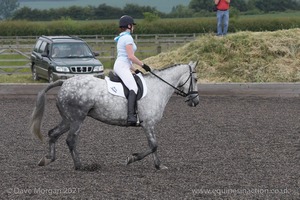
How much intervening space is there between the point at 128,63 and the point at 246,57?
10.8 meters

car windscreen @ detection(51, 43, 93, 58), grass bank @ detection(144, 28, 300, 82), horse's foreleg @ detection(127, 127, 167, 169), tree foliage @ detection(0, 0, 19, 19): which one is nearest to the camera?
horse's foreleg @ detection(127, 127, 167, 169)

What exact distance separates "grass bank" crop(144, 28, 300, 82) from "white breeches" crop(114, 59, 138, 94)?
9.83 m

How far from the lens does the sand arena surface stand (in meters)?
8.12

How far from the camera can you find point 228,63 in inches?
798

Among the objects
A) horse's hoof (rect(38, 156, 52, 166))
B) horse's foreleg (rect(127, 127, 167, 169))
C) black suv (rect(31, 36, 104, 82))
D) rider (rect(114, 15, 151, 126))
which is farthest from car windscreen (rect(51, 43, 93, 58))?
horse's foreleg (rect(127, 127, 167, 169))

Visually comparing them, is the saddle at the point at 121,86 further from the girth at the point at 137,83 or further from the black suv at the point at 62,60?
the black suv at the point at 62,60

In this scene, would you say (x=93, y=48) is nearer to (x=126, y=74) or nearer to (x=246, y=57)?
(x=246, y=57)

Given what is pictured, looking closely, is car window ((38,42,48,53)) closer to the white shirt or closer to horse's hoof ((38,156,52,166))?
the white shirt

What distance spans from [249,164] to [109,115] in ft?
6.70

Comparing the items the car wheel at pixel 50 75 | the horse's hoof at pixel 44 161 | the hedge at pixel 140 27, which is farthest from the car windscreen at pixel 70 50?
the hedge at pixel 140 27

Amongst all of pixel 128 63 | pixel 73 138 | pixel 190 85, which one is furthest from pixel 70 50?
pixel 73 138

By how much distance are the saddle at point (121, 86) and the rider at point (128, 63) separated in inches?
2.5

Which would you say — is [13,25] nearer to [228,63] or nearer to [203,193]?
[228,63]

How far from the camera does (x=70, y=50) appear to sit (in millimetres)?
23844
